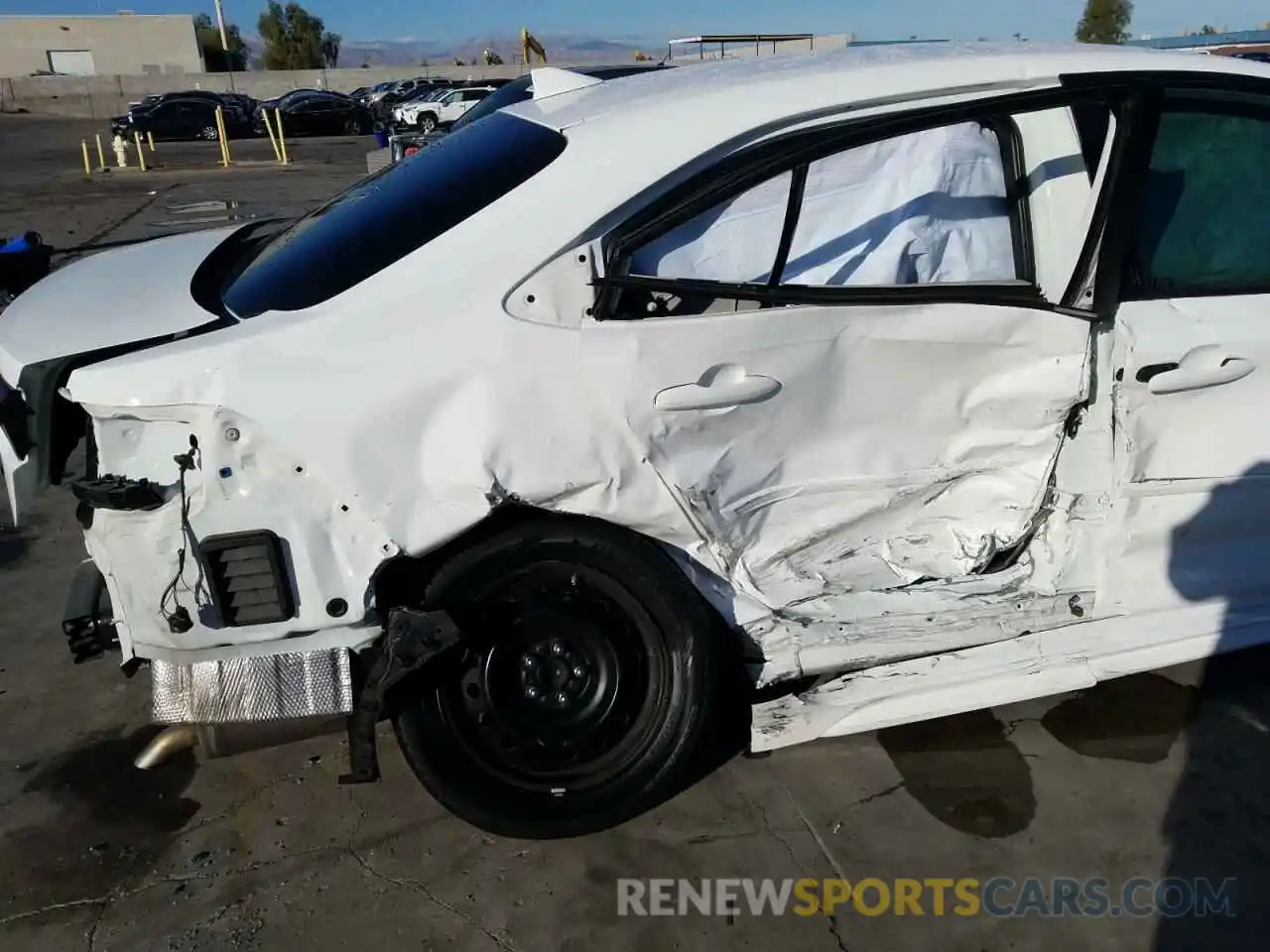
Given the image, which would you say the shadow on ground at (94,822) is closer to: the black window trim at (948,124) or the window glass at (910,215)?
the black window trim at (948,124)

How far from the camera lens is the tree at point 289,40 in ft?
226

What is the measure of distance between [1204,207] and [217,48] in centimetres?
8025

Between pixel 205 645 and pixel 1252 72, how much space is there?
10.3 feet

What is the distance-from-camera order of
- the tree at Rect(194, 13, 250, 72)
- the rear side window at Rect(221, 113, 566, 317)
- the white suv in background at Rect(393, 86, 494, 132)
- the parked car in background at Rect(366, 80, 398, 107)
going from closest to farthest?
the rear side window at Rect(221, 113, 566, 317)
the white suv in background at Rect(393, 86, 494, 132)
the parked car in background at Rect(366, 80, 398, 107)
the tree at Rect(194, 13, 250, 72)

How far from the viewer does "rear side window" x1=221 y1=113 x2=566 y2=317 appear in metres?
2.43

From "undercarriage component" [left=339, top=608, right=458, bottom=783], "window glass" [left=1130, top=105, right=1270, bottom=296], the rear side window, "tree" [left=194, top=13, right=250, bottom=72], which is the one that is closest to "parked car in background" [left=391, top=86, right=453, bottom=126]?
the rear side window

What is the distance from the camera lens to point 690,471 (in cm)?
244

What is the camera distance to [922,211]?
2748mm

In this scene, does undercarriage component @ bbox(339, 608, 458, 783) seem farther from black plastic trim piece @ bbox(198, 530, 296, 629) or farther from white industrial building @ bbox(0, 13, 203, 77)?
white industrial building @ bbox(0, 13, 203, 77)

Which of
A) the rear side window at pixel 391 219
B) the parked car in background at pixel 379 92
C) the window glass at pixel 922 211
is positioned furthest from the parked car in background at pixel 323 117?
the window glass at pixel 922 211

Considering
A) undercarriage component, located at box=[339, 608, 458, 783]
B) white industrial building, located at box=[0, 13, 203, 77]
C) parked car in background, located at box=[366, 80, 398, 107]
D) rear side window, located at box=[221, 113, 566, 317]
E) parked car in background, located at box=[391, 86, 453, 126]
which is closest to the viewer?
undercarriage component, located at box=[339, 608, 458, 783]

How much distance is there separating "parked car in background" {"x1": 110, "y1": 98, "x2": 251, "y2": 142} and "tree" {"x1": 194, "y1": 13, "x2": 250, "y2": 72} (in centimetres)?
3616

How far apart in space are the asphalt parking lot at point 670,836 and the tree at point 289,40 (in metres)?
74.8

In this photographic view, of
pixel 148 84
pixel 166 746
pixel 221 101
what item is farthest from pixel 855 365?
pixel 148 84
